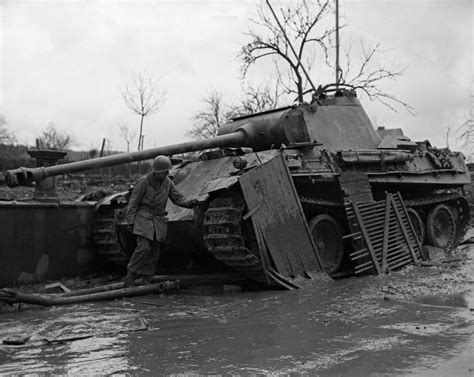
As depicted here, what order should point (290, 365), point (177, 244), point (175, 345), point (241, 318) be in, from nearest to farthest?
point (290, 365) → point (175, 345) → point (241, 318) → point (177, 244)

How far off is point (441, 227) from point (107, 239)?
258 inches

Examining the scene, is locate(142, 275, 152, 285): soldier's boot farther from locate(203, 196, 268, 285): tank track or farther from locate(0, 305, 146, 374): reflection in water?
locate(0, 305, 146, 374): reflection in water

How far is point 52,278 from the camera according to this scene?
9.12 meters

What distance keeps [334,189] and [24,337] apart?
545 centimetres

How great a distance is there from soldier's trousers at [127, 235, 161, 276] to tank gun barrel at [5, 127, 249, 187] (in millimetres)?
1265

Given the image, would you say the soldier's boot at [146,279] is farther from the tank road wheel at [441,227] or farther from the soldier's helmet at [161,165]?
the tank road wheel at [441,227]

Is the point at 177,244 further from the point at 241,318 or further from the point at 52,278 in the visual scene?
the point at 241,318

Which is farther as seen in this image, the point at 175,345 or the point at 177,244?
the point at 177,244

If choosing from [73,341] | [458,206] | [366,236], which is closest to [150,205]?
[73,341]

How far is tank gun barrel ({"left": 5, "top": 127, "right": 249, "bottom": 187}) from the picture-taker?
755 cm

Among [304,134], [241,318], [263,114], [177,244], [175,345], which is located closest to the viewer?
[175,345]

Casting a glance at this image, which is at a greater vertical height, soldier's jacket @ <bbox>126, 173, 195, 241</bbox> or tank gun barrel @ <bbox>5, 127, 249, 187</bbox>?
tank gun barrel @ <bbox>5, 127, 249, 187</bbox>

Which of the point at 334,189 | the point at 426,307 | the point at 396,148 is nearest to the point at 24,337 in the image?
the point at 426,307

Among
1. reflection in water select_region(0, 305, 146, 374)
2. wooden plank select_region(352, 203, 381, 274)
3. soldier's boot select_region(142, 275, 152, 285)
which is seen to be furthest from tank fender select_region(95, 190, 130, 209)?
wooden plank select_region(352, 203, 381, 274)
